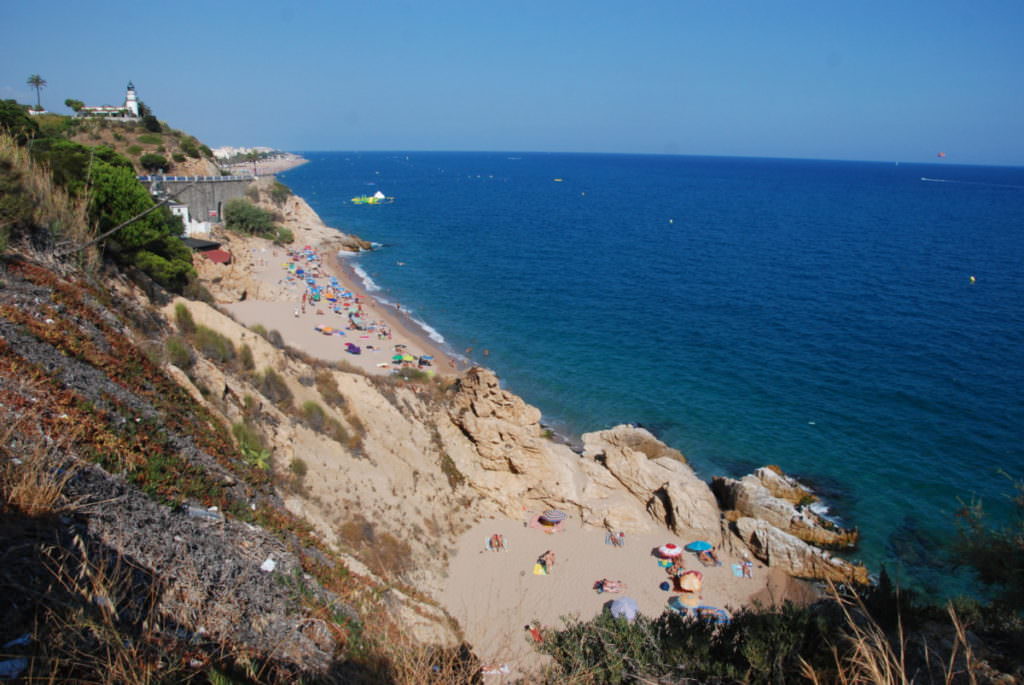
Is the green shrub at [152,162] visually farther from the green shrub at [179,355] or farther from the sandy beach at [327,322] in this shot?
the green shrub at [179,355]

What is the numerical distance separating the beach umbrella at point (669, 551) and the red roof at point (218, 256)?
35.2m

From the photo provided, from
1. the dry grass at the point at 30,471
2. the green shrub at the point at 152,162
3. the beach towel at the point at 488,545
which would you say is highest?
the green shrub at the point at 152,162

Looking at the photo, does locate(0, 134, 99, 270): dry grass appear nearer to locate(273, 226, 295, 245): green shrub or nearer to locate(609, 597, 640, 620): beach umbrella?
locate(609, 597, 640, 620): beach umbrella

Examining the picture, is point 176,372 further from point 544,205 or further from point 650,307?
point 544,205

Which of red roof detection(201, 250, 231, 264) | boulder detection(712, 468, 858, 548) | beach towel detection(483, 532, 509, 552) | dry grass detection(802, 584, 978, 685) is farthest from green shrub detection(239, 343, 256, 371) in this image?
red roof detection(201, 250, 231, 264)

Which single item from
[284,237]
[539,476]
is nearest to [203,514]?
[539,476]

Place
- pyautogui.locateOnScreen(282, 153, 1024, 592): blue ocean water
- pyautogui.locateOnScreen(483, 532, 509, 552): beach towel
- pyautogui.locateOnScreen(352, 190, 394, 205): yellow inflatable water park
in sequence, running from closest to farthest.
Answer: pyautogui.locateOnScreen(483, 532, 509, 552): beach towel → pyautogui.locateOnScreen(282, 153, 1024, 592): blue ocean water → pyautogui.locateOnScreen(352, 190, 394, 205): yellow inflatable water park

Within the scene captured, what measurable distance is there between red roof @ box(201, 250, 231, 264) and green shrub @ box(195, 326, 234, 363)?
2541 cm

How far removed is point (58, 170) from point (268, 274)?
29.9 meters

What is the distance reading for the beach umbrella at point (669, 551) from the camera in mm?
20547

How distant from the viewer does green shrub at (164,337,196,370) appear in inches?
560

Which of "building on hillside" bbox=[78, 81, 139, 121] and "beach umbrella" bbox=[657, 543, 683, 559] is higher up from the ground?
"building on hillside" bbox=[78, 81, 139, 121]

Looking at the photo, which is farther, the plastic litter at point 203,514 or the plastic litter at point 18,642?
the plastic litter at point 203,514

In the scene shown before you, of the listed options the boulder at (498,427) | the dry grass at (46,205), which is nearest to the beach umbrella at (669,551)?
the boulder at (498,427)
